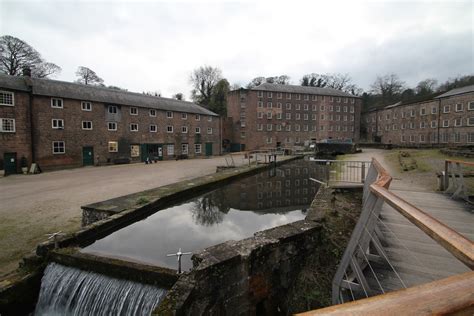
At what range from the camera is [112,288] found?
3664mm

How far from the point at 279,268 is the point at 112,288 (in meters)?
2.76

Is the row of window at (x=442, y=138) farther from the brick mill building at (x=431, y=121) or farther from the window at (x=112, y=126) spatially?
the window at (x=112, y=126)

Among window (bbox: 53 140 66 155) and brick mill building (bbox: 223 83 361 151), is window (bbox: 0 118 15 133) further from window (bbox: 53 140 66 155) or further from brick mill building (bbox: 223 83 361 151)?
brick mill building (bbox: 223 83 361 151)

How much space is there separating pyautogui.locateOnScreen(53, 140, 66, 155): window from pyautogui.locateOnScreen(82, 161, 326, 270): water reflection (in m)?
18.1

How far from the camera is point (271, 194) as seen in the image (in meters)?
9.89

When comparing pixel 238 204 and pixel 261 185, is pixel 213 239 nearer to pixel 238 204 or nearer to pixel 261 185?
pixel 238 204

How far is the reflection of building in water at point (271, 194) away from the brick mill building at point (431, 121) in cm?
2593

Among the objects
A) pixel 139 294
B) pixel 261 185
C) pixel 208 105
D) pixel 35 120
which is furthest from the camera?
pixel 208 105

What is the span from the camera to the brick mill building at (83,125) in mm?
18156

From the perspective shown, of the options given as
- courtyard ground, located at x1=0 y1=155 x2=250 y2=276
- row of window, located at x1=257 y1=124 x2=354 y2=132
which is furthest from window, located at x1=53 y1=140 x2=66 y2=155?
row of window, located at x1=257 y1=124 x2=354 y2=132

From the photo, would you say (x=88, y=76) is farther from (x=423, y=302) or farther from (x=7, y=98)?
(x=423, y=302)

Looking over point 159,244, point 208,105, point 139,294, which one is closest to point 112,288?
point 139,294

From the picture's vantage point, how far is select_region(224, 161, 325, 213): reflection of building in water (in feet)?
27.2

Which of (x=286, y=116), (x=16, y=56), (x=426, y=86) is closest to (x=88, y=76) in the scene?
(x=16, y=56)
